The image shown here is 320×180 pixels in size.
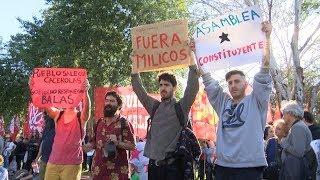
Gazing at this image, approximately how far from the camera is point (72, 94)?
745 centimetres

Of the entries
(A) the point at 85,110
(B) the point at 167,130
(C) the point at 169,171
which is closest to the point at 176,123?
(B) the point at 167,130

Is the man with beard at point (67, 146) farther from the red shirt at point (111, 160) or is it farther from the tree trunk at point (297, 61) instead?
the tree trunk at point (297, 61)

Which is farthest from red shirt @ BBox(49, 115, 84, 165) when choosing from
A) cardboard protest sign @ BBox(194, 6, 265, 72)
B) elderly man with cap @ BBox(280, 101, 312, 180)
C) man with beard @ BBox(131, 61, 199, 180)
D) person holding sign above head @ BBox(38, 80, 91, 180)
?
elderly man with cap @ BBox(280, 101, 312, 180)

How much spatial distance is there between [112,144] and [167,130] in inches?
35.2

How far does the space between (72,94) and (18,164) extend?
1528cm

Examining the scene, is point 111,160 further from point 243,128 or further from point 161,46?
point 243,128

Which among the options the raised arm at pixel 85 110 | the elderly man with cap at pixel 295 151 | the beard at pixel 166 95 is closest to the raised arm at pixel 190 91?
the beard at pixel 166 95

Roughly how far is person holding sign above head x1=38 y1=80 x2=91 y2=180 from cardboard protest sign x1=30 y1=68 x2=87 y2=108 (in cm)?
29

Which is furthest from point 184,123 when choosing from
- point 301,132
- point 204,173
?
point 204,173

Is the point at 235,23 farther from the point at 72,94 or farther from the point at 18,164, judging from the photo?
the point at 18,164

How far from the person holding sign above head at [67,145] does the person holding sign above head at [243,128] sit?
2.60 m

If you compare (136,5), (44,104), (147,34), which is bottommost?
(44,104)

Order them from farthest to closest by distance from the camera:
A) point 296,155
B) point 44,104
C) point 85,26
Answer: point 85,26
point 44,104
point 296,155

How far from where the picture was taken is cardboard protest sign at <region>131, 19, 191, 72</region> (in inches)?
232
